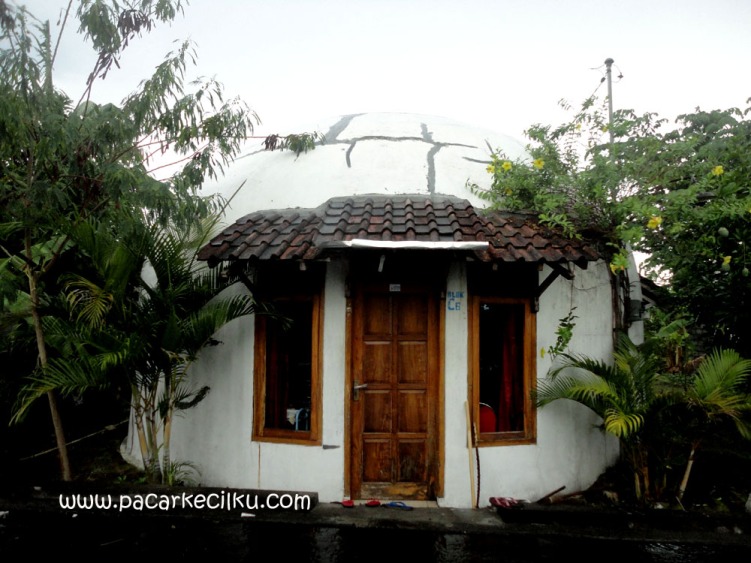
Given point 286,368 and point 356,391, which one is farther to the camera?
point 286,368

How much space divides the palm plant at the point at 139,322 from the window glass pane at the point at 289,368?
54 centimetres

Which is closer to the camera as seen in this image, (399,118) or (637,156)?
(637,156)

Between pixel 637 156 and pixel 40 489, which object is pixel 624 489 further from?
pixel 40 489

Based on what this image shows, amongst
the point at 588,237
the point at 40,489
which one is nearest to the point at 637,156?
the point at 588,237

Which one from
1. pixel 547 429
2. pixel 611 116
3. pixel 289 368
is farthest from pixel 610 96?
pixel 289 368

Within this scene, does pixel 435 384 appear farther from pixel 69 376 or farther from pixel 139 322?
pixel 69 376

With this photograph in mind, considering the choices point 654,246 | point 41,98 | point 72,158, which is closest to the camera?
point 41,98

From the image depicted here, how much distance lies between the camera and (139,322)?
5.34 metres

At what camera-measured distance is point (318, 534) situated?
4.88 meters

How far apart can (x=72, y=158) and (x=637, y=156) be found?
5.84m

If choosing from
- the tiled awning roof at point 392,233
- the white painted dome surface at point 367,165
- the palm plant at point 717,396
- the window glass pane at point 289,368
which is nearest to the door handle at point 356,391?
the window glass pane at point 289,368

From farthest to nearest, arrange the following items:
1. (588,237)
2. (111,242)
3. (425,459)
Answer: (588,237)
(425,459)
(111,242)

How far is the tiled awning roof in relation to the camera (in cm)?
514

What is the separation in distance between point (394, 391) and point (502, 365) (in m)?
1.34
